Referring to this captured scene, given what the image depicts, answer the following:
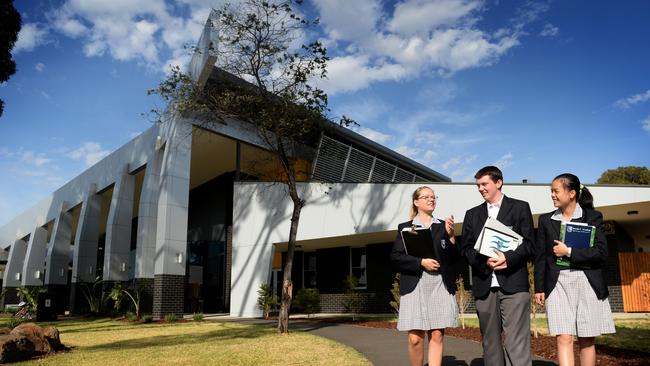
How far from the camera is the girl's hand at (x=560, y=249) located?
4.20 m

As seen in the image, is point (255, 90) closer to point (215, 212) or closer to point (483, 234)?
point (483, 234)

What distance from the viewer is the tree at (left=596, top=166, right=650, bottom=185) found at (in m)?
42.0

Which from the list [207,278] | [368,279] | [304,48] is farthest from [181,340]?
[207,278]

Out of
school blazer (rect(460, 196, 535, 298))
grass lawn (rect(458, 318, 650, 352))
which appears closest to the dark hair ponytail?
school blazer (rect(460, 196, 535, 298))

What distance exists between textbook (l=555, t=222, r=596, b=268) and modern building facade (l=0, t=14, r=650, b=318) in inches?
406

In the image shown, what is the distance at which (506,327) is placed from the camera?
4.07 meters

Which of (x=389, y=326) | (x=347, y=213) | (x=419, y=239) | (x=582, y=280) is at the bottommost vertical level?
(x=389, y=326)

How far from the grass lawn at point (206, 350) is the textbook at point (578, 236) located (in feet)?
12.2

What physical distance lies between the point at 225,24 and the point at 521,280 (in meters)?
11.3

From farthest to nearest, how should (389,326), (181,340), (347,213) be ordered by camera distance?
(347,213) < (389,326) < (181,340)

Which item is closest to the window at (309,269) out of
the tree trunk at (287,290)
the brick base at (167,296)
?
the brick base at (167,296)

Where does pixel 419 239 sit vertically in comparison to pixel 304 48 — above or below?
below

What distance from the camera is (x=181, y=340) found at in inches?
425

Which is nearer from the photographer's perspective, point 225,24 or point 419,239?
point 419,239
